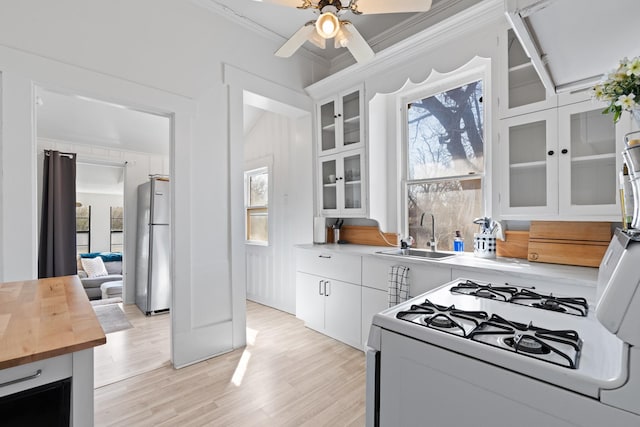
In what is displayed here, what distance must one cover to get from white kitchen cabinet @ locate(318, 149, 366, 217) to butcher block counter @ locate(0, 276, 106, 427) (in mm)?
2370

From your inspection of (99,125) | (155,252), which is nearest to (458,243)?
(155,252)

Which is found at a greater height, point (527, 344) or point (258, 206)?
point (258, 206)

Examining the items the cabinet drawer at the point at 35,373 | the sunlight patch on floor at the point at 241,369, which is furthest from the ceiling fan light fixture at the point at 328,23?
the sunlight patch on floor at the point at 241,369

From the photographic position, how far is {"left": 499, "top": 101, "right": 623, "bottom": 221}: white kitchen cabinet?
174 cm

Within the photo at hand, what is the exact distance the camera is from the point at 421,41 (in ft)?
7.85

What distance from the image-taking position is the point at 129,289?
13.7 ft

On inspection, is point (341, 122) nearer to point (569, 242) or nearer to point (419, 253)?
point (419, 253)

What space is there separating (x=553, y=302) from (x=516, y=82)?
1.61m

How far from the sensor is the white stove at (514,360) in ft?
1.90

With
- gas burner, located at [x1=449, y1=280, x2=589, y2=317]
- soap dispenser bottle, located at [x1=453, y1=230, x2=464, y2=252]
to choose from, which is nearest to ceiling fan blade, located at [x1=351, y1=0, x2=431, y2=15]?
gas burner, located at [x1=449, y1=280, x2=589, y2=317]

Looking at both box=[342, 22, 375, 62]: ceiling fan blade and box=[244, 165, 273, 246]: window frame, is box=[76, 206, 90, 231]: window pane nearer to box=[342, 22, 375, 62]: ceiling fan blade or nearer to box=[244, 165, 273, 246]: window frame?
box=[244, 165, 273, 246]: window frame

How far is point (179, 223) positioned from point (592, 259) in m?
2.88

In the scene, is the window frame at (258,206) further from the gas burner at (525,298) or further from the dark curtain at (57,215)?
the gas burner at (525,298)

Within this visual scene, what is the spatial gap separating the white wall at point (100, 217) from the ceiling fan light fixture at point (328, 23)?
8.61 meters
